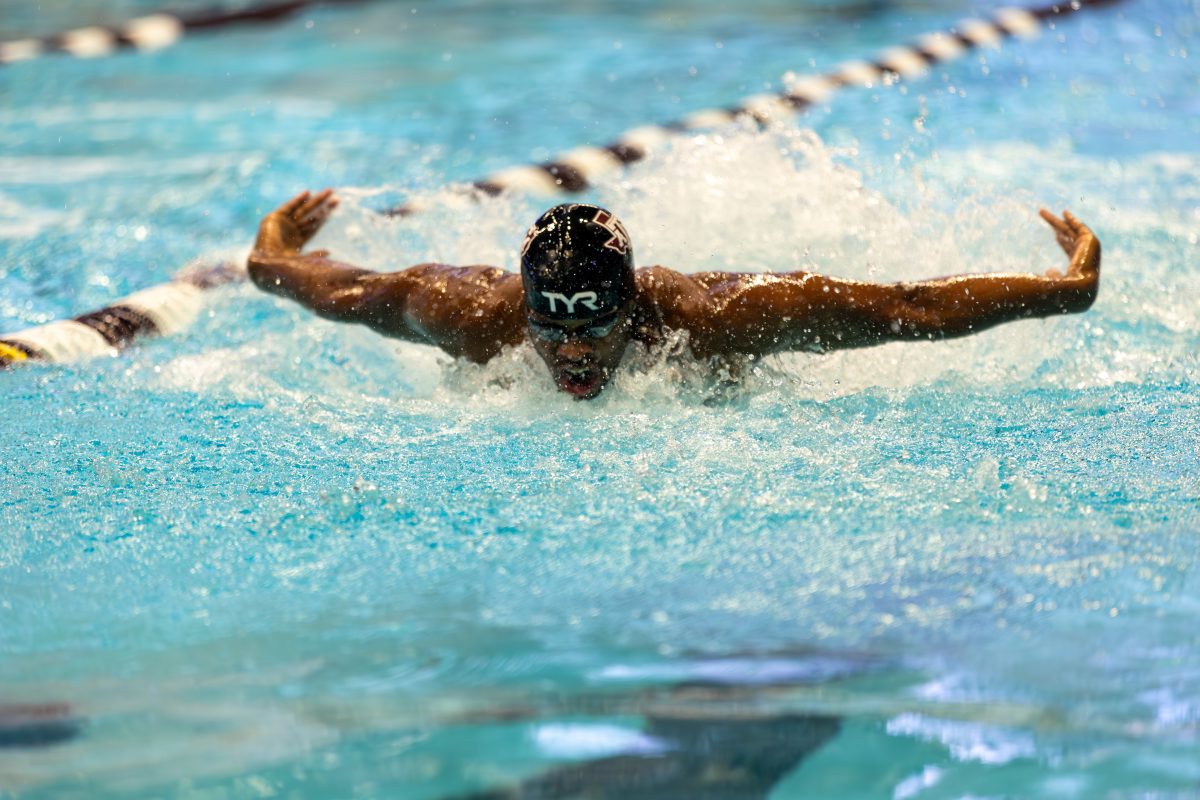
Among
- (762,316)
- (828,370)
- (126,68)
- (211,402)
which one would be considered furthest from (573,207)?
(126,68)

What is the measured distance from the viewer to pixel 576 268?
2881 mm

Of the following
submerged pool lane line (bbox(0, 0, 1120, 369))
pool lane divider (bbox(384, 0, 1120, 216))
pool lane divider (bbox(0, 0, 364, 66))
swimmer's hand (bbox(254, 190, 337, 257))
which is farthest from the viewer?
pool lane divider (bbox(0, 0, 364, 66))

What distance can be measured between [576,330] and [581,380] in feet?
0.44

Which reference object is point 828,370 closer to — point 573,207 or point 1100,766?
point 573,207

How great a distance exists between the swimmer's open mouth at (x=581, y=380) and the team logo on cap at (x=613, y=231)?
28 centimetres

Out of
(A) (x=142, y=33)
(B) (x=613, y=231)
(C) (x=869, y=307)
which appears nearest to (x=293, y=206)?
(B) (x=613, y=231)

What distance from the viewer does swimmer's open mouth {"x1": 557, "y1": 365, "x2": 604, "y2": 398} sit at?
300cm

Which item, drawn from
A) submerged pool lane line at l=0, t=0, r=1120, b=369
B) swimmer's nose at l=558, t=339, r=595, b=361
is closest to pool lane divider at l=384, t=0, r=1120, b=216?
submerged pool lane line at l=0, t=0, r=1120, b=369

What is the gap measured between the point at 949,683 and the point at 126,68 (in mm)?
7589

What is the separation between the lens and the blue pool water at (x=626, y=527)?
2107mm

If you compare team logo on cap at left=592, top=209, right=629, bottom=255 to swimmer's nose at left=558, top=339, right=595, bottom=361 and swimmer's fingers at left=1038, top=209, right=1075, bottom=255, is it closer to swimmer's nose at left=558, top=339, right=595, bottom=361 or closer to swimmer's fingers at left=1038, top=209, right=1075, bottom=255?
swimmer's nose at left=558, top=339, right=595, bottom=361

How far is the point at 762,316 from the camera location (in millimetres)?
3043

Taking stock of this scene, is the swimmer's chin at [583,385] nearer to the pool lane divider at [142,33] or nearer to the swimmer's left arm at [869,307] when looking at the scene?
the swimmer's left arm at [869,307]

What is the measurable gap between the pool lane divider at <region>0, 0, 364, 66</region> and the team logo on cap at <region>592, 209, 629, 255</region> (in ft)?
21.2
